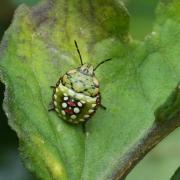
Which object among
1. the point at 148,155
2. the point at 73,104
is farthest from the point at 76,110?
the point at 148,155

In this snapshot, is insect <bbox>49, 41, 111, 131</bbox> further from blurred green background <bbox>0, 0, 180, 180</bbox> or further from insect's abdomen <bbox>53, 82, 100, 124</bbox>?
blurred green background <bbox>0, 0, 180, 180</bbox>

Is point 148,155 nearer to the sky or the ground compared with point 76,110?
nearer to the ground

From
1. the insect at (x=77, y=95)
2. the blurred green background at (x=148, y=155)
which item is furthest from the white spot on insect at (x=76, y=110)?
the blurred green background at (x=148, y=155)

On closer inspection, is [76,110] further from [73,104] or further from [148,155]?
[148,155]

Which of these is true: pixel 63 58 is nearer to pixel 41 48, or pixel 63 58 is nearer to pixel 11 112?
pixel 41 48

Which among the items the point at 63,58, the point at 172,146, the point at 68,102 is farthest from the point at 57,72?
the point at 172,146

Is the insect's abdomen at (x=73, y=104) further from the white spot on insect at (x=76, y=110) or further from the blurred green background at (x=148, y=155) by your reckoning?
the blurred green background at (x=148, y=155)

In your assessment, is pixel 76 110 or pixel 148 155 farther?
pixel 148 155
